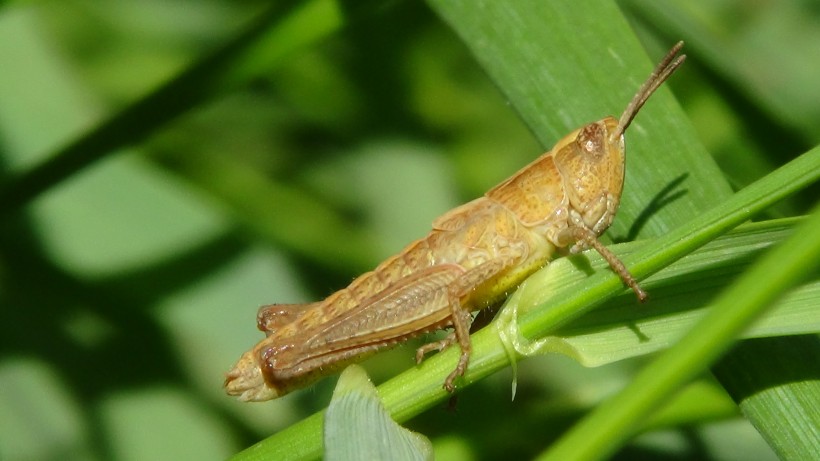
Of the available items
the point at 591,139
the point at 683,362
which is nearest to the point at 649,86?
the point at 591,139

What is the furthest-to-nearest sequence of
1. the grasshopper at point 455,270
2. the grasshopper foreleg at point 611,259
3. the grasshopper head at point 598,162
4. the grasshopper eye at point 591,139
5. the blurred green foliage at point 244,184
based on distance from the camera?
the blurred green foliage at point 244,184 < the grasshopper at point 455,270 < the grasshopper eye at point 591,139 < the grasshopper head at point 598,162 < the grasshopper foreleg at point 611,259

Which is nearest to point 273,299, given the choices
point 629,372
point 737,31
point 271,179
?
point 271,179

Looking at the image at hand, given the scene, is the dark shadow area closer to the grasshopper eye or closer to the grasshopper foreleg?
the grasshopper foreleg

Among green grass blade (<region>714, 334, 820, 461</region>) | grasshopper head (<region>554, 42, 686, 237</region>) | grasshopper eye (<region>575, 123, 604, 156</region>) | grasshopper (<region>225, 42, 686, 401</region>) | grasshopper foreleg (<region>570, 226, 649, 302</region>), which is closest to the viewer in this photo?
grasshopper foreleg (<region>570, 226, 649, 302</region>)

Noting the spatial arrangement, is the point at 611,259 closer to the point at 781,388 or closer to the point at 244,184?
the point at 781,388

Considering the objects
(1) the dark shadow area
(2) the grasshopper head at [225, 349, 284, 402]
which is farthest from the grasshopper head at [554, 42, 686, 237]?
(2) the grasshopper head at [225, 349, 284, 402]

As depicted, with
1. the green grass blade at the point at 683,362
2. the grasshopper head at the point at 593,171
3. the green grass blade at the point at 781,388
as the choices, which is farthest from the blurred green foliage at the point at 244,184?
the green grass blade at the point at 683,362

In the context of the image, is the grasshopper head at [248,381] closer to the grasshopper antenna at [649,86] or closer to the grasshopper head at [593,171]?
the grasshopper head at [593,171]
